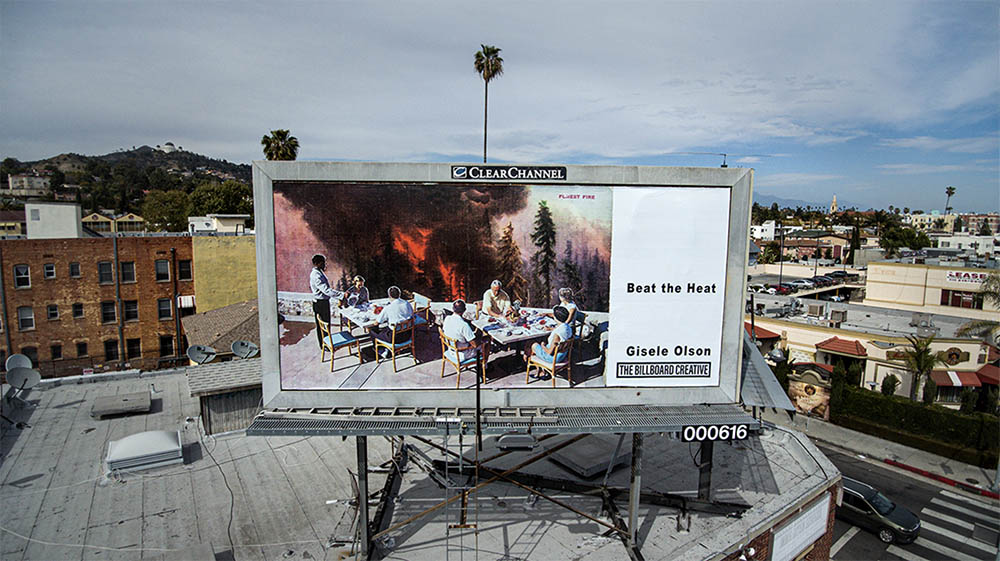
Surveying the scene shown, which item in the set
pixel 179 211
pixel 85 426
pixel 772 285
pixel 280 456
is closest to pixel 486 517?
pixel 280 456

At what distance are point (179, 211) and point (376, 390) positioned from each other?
89.9 metres

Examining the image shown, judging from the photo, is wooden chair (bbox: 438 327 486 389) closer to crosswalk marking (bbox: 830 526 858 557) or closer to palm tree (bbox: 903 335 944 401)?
crosswalk marking (bbox: 830 526 858 557)

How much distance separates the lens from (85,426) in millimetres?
16844

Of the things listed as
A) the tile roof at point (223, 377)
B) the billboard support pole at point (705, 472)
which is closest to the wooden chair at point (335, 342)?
the tile roof at point (223, 377)

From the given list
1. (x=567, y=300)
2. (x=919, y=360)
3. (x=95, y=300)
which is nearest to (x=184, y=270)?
(x=95, y=300)

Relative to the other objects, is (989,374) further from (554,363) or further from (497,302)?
(497,302)

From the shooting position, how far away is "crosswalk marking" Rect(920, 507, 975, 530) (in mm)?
18734

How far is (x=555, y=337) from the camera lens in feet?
36.9

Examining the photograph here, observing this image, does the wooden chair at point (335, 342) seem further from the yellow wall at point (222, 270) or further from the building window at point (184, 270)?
the building window at point (184, 270)

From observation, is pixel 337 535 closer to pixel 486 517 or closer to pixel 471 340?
pixel 486 517

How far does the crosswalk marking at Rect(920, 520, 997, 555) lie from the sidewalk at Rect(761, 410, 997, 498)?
488 centimetres

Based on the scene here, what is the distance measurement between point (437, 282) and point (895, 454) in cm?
2568

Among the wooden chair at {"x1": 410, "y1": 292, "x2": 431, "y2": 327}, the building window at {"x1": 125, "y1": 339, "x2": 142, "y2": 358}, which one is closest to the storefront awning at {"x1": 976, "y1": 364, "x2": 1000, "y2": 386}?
the wooden chair at {"x1": 410, "y1": 292, "x2": 431, "y2": 327}

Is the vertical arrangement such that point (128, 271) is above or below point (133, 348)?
above
